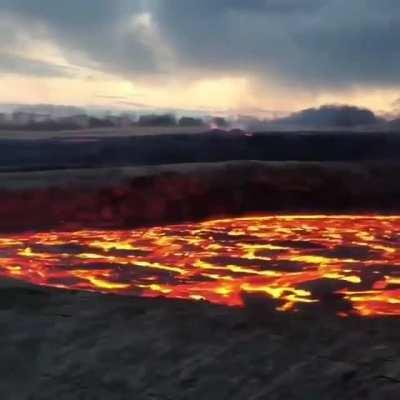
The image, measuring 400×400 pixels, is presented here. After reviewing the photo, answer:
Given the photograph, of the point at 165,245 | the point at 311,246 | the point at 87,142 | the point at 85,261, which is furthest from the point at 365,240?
the point at 87,142

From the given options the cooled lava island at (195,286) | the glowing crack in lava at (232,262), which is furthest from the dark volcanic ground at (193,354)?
the glowing crack in lava at (232,262)

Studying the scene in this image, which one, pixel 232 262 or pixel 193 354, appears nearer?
pixel 193 354

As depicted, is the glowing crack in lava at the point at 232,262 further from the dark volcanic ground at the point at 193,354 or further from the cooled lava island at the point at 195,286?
the dark volcanic ground at the point at 193,354

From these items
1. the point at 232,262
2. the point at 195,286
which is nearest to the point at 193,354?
the point at 195,286

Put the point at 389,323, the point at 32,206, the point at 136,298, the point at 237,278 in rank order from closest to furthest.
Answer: the point at 389,323 < the point at 136,298 < the point at 237,278 < the point at 32,206

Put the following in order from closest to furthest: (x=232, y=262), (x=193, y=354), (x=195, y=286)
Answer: (x=193, y=354) → (x=195, y=286) → (x=232, y=262)

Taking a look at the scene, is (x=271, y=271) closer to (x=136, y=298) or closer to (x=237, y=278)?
(x=237, y=278)

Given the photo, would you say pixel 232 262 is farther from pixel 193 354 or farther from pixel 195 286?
pixel 193 354
